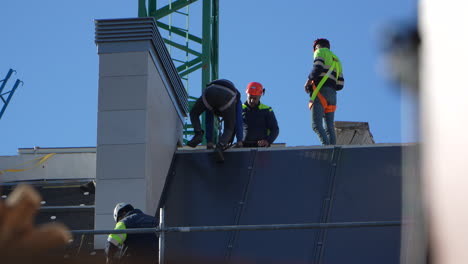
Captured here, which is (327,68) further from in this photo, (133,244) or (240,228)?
(240,228)

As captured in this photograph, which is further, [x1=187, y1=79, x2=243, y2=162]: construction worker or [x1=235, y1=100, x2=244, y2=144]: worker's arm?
[x1=235, y1=100, x2=244, y2=144]: worker's arm

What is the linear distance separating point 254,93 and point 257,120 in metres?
0.39

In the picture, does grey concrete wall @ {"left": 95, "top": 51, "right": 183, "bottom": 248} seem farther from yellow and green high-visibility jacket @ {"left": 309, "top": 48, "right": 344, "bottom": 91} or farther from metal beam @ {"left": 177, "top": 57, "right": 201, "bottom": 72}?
metal beam @ {"left": 177, "top": 57, "right": 201, "bottom": 72}

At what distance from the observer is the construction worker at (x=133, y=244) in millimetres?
10289

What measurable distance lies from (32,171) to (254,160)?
4532 mm

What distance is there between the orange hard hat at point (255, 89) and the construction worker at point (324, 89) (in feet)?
2.12

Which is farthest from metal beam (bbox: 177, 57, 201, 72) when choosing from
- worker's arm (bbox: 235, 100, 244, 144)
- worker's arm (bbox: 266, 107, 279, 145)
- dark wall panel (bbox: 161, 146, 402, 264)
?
dark wall panel (bbox: 161, 146, 402, 264)

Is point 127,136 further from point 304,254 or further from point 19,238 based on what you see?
point 19,238

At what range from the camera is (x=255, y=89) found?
589 inches

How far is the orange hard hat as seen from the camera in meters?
14.9

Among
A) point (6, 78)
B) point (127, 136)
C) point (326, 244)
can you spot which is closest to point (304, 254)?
point (326, 244)

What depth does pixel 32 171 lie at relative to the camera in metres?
16.5

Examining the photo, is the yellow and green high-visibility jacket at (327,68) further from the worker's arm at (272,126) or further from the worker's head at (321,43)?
the worker's arm at (272,126)

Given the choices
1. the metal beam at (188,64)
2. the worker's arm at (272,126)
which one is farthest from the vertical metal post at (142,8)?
the worker's arm at (272,126)
